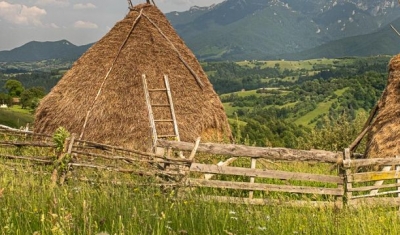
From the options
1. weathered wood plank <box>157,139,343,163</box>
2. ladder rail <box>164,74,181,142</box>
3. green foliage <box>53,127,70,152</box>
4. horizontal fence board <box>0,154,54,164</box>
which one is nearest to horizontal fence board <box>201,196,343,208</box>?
weathered wood plank <box>157,139,343,163</box>

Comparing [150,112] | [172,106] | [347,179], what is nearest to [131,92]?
[150,112]

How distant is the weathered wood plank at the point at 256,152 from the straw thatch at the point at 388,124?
5031 mm

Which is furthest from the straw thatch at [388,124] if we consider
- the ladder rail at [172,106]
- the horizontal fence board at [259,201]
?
the ladder rail at [172,106]

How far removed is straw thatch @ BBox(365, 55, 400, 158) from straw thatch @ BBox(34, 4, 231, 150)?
15.2 feet

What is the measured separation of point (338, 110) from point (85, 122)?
321ft

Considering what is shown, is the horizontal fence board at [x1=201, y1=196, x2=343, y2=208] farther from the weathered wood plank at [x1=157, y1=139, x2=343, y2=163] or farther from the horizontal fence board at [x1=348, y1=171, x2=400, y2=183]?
the weathered wood plank at [x1=157, y1=139, x2=343, y2=163]

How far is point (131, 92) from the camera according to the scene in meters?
14.3

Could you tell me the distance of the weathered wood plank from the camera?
8.02 m

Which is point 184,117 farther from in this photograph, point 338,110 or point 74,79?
point 338,110

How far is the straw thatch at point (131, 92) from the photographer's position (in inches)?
538

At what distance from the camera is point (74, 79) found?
1573cm

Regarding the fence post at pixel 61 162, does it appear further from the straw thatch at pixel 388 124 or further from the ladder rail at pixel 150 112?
the straw thatch at pixel 388 124

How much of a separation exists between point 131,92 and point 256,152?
7.04m

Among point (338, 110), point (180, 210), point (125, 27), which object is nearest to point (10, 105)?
point (338, 110)
